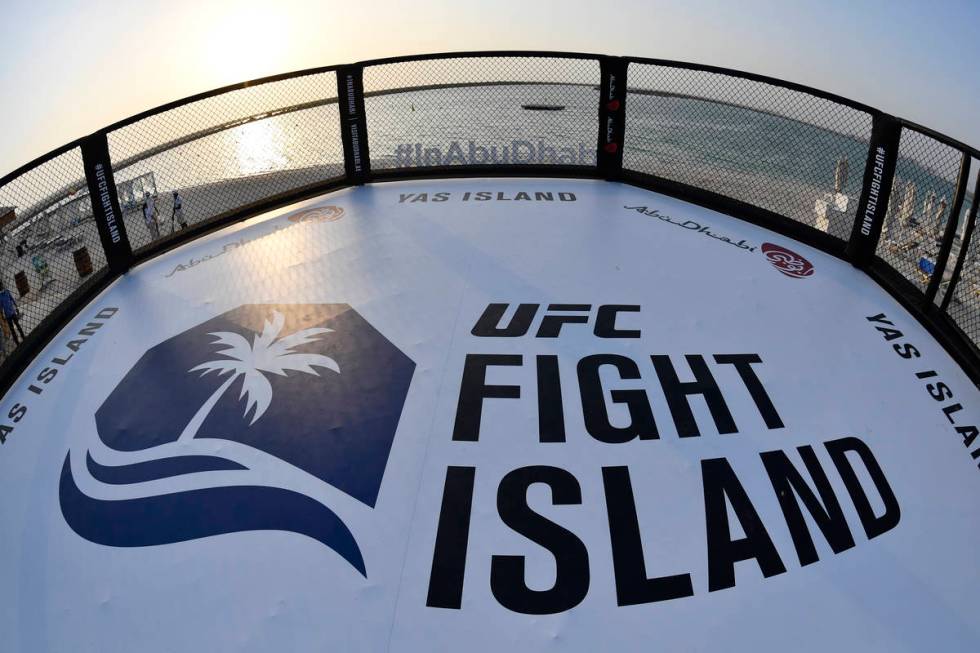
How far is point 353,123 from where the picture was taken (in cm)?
870

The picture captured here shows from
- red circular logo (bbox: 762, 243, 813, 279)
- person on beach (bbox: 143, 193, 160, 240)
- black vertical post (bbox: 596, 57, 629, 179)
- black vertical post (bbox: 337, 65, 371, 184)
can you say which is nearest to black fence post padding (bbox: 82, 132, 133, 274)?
person on beach (bbox: 143, 193, 160, 240)

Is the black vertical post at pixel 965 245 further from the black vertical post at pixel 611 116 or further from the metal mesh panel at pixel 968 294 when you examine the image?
the black vertical post at pixel 611 116

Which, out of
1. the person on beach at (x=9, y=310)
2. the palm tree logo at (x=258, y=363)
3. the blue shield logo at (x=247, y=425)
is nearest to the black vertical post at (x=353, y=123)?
the blue shield logo at (x=247, y=425)

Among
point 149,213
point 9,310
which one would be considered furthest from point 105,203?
point 149,213

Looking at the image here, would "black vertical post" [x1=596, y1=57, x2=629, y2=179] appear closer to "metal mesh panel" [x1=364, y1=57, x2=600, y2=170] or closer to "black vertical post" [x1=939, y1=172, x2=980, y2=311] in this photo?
"metal mesh panel" [x1=364, y1=57, x2=600, y2=170]

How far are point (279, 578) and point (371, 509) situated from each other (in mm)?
611

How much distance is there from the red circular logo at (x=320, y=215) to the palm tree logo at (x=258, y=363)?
2.76 m

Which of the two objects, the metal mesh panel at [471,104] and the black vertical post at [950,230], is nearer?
the black vertical post at [950,230]

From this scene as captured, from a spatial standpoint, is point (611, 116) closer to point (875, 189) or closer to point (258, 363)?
point (875, 189)

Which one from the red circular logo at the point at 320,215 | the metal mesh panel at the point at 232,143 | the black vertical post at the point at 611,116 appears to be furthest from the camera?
the black vertical post at the point at 611,116

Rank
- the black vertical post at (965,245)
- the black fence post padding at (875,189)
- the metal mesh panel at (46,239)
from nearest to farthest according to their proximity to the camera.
→ the black vertical post at (965,245)
the black fence post padding at (875,189)
the metal mesh panel at (46,239)

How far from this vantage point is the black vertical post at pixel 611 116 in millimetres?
8195

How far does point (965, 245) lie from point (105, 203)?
28.2 feet

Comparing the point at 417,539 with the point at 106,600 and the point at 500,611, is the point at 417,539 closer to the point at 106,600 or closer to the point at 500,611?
the point at 500,611
